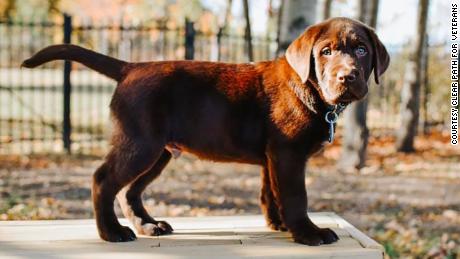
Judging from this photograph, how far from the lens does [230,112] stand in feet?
10.5

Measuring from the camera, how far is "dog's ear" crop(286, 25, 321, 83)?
2.98m

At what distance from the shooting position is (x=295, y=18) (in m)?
8.09

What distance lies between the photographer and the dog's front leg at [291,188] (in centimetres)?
307

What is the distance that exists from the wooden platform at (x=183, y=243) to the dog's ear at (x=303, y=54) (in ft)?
3.25

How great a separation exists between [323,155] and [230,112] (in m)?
7.59

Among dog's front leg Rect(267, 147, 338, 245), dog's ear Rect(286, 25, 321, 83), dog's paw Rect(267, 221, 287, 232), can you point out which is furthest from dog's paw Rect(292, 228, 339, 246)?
dog's ear Rect(286, 25, 321, 83)

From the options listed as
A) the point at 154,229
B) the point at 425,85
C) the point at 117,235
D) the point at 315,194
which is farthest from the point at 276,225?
the point at 425,85

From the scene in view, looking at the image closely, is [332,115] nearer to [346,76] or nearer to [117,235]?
→ [346,76]

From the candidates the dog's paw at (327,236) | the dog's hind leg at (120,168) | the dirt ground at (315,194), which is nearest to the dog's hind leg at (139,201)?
the dog's hind leg at (120,168)

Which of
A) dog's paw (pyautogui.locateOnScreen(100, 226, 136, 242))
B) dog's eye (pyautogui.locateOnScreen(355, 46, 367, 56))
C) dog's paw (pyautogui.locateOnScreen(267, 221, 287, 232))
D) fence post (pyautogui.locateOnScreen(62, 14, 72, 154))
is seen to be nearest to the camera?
dog's eye (pyautogui.locateOnScreen(355, 46, 367, 56))

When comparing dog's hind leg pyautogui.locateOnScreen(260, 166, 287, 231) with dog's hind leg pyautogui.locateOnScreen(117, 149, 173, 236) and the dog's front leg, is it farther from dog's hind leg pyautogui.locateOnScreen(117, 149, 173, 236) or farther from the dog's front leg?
dog's hind leg pyautogui.locateOnScreen(117, 149, 173, 236)

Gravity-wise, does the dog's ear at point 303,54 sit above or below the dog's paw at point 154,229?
above

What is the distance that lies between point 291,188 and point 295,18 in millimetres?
5374

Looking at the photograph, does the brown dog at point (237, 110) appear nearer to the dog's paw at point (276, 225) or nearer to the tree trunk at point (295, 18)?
the dog's paw at point (276, 225)
